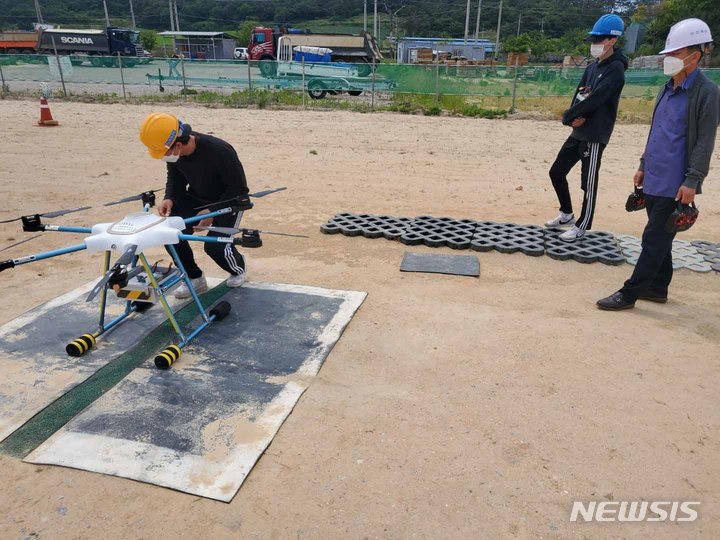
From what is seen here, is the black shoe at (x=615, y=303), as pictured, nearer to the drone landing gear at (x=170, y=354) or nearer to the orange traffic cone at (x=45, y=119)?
the drone landing gear at (x=170, y=354)

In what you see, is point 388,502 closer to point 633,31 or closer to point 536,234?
point 536,234

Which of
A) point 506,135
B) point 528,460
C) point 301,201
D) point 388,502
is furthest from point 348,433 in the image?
point 506,135

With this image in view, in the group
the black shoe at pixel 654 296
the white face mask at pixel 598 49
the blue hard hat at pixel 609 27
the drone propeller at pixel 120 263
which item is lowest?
the black shoe at pixel 654 296

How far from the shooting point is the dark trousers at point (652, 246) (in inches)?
148

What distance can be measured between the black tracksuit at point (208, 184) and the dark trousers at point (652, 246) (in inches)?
115

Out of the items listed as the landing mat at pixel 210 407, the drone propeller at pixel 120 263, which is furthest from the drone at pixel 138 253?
the landing mat at pixel 210 407

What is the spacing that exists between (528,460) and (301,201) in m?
4.86

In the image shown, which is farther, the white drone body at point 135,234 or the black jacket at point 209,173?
the black jacket at point 209,173

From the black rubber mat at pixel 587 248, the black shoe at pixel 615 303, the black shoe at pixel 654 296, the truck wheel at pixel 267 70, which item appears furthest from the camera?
the truck wheel at pixel 267 70

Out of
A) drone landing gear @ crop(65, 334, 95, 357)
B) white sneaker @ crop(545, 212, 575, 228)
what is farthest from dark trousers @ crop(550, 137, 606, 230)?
drone landing gear @ crop(65, 334, 95, 357)

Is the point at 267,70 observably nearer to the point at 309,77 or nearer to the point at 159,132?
the point at 309,77

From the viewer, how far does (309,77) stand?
1916cm

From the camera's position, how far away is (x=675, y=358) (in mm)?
3393

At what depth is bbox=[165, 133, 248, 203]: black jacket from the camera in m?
3.85
